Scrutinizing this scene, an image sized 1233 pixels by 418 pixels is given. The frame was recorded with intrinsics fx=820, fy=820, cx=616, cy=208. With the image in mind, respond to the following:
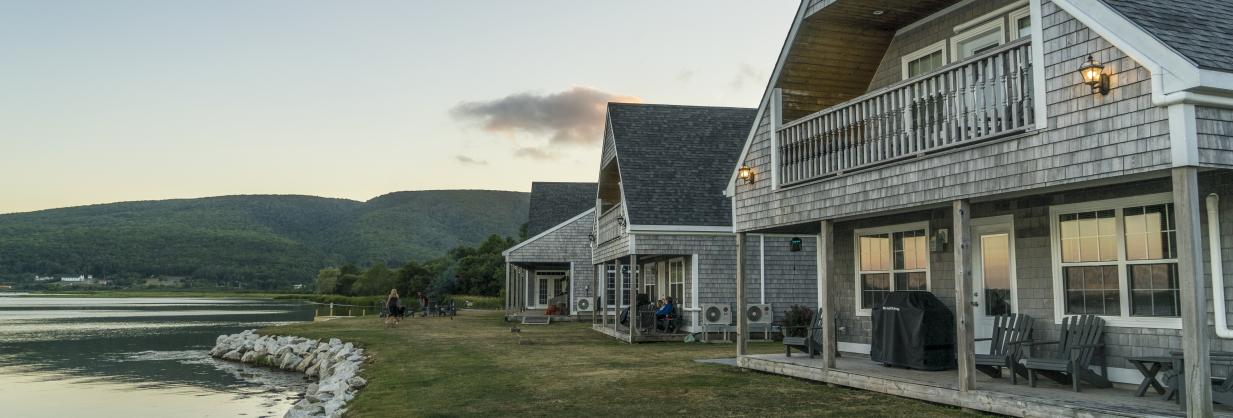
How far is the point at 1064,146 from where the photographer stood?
7211mm

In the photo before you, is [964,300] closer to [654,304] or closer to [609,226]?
[654,304]

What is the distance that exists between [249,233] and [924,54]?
144142 millimetres

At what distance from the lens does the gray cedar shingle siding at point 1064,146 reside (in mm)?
6539

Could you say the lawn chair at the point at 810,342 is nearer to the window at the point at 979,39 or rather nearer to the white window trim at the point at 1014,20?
the window at the point at 979,39

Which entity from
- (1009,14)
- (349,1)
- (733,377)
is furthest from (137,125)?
(1009,14)

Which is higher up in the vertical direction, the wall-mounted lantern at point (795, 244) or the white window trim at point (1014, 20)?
the white window trim at point (1014, 20)

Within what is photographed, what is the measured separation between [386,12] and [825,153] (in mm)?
20455

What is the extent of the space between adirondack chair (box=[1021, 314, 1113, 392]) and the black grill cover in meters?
1.47

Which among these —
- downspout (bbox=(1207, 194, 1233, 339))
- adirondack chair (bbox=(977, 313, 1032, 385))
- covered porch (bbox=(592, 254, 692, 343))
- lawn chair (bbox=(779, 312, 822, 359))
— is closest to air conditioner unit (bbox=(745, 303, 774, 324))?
covered porch (bbox=(592, 254, 692, 343))

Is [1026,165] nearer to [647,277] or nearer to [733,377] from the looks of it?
[733,377]

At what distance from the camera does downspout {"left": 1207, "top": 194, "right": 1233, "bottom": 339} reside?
7543 millimetres

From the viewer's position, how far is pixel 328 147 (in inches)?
1934

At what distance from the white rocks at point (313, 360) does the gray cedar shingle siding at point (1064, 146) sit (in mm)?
7689

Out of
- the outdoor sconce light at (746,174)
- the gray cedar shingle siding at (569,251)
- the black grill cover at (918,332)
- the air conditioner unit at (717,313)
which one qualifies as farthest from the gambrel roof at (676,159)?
the gray cedar shingle siding at (569,251)
